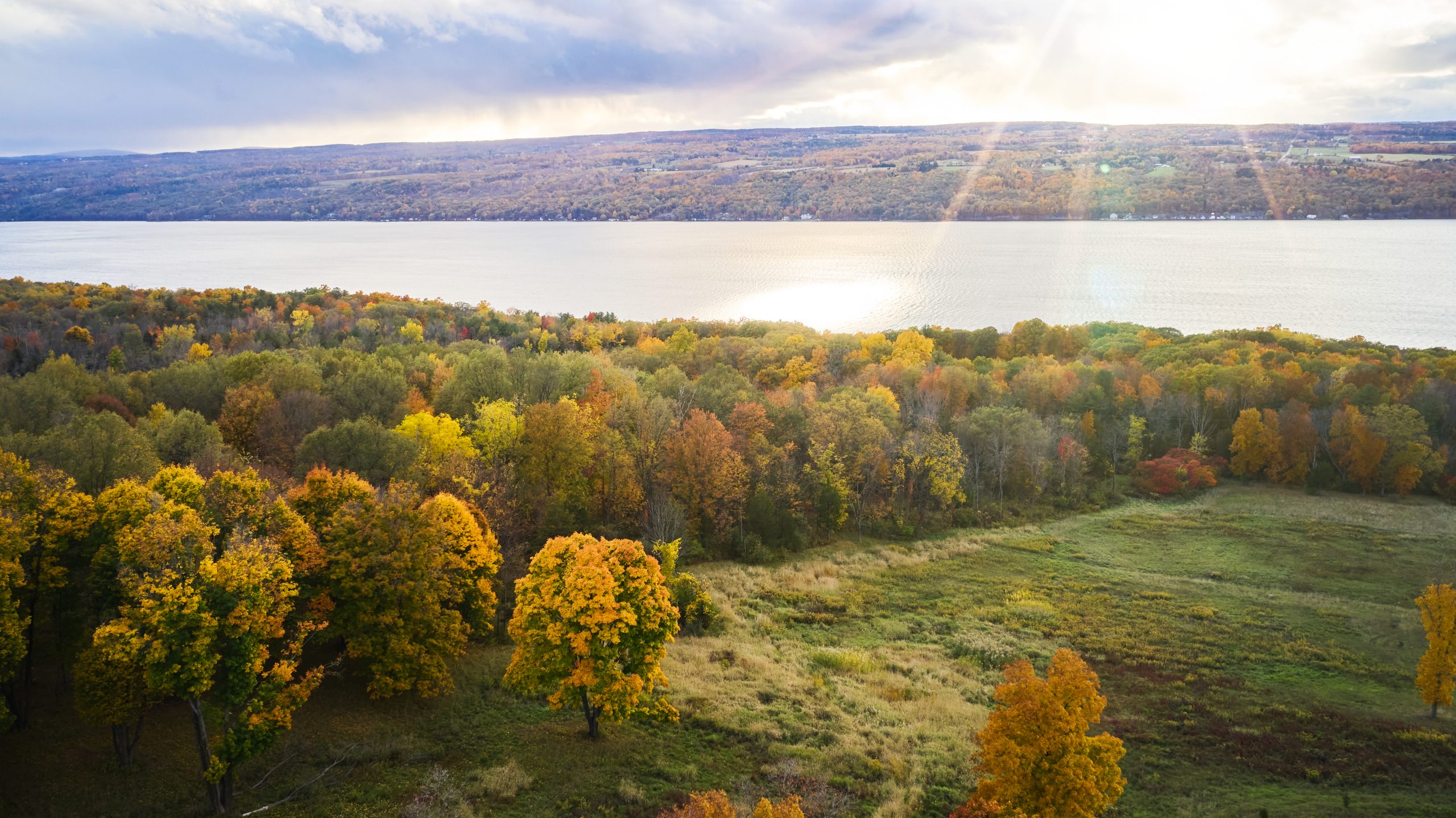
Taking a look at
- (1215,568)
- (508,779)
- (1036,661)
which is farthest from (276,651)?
(1215,568)

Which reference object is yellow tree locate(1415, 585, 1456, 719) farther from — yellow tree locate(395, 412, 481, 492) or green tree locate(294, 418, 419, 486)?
green tree locate(294, 418, 419, 486)

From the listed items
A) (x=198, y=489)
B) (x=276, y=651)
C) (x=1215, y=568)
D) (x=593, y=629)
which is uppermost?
(x=198, y=489)

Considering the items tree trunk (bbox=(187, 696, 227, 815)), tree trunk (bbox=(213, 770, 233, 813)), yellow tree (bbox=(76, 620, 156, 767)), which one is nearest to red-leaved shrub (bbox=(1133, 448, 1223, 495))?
tree trunk (bbox=(213, 770, 233, 813))

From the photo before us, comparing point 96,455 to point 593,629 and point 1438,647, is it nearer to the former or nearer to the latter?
point 593,629

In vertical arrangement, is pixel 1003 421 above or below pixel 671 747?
above

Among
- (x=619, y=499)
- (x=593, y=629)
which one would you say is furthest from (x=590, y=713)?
(x=619, y=499)

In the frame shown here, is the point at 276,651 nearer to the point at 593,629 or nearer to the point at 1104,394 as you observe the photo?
the point at 593,629

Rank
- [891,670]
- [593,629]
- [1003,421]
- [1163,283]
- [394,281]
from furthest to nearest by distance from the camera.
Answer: [394,281]
[1163,283]
[1003,421]
[891,670]
[593,629]

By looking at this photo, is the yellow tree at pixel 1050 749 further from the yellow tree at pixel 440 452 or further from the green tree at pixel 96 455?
the green tree at pixel 96 455
